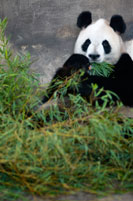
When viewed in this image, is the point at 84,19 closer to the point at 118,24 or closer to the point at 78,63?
the point at 118,24

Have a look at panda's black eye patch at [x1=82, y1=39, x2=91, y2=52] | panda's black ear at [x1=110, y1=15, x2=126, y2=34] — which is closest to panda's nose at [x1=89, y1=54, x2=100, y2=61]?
panda's black eye patch at [x1=82, y1=39, x2=91, y2=52]

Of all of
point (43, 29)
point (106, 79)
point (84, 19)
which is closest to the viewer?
point (106, 79)

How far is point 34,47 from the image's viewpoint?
2602 mm

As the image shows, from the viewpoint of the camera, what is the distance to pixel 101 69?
2338 millimetres

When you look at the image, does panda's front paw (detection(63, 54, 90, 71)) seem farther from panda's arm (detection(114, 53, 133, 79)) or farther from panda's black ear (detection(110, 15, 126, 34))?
panda's black ear (detection(110, 15, 126, 34))

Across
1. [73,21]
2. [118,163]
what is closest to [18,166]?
[118,163]

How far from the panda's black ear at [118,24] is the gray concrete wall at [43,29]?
1.08 ft

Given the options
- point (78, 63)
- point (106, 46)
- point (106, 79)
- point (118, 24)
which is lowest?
point (106, 79)

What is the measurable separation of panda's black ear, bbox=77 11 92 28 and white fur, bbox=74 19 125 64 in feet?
0.20

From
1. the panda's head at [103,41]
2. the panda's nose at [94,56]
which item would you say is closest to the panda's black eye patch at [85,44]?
the panda's head at [103,41]

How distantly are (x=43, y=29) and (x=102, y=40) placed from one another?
21.9 inches

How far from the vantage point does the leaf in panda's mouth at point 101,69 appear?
2318 mm

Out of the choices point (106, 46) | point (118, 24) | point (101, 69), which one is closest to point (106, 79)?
point (101, 69)

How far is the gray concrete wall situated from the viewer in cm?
257
